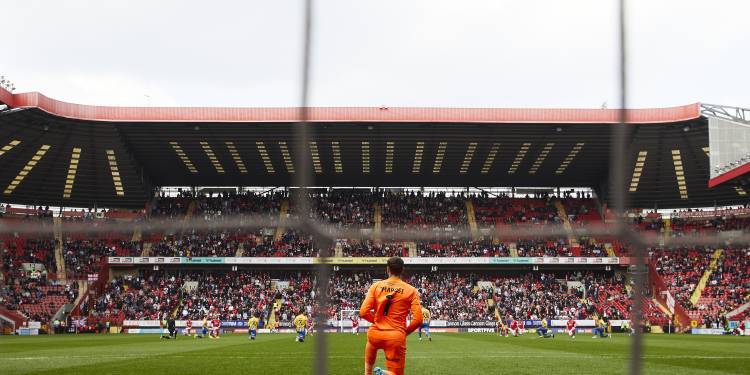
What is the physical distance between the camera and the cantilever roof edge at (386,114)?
104 feet

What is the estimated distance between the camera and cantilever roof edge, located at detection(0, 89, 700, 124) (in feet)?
104

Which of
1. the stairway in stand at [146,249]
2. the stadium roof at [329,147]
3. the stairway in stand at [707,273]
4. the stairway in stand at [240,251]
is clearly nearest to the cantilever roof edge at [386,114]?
the stadium roof at [329,147]

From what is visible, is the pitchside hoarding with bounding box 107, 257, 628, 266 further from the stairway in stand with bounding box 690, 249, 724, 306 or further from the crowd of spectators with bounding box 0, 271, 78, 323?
the stairway in stand with bounding box 690, 249, 724, 306

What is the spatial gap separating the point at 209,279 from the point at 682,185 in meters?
25.2

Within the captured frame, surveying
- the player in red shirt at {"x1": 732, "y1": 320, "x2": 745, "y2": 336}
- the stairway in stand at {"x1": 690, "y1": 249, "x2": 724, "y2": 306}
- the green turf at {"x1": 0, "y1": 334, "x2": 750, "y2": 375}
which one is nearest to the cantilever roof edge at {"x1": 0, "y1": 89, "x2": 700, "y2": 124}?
the stairway in stand at {"x1": 690, "y1": 249, "x2": 724, "y2": 306}

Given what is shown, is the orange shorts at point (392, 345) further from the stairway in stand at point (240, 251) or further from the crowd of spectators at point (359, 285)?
the stairway in stand at point (240, 251)

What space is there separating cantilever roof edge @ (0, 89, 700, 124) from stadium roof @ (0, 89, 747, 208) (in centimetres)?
5

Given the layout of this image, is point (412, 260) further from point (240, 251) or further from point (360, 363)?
point (360, 363)

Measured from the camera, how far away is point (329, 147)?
3519cm

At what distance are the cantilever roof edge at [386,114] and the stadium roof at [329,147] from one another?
5 centimetres

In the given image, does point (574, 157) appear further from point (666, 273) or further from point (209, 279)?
point (209, 279)

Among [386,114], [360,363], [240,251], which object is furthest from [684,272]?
[360,363]

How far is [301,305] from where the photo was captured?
111ft

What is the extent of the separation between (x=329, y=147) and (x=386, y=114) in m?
3.91
